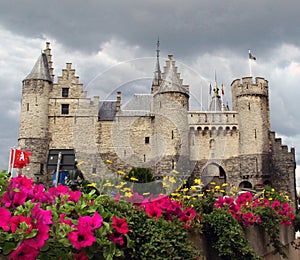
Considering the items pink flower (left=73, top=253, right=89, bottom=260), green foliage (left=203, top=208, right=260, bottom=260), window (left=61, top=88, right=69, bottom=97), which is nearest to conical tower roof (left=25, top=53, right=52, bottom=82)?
window (left=61, top=88, right=69, bottom=97)

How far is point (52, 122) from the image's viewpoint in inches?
1244

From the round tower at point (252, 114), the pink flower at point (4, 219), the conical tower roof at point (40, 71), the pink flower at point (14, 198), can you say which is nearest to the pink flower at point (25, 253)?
the pink flower at point (4, 219)

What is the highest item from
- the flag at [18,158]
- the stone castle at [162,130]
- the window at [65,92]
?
the window at [65,92]

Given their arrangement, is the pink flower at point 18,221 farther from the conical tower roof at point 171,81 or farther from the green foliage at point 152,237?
the conical tower roof at point 171,81

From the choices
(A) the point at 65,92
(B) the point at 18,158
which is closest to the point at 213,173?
(A) the point at 65,92

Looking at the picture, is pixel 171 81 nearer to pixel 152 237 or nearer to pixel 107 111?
pixel 107 111

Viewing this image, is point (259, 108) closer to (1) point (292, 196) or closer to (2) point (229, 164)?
(2) point (229, 164)

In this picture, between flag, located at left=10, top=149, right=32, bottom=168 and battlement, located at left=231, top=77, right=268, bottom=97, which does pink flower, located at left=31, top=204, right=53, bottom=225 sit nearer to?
flag, located at left=10, top=149, right=32, bottom=168

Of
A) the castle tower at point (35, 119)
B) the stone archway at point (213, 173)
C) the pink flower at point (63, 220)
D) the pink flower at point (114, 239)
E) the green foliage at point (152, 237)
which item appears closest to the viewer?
the pink flower at point (63, 220)

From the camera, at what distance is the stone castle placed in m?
30.7

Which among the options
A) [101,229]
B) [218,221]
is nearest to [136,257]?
[101,229]

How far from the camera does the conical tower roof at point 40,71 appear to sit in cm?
3178

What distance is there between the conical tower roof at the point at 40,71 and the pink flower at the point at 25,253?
102 ft

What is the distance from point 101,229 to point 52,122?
3011cm
